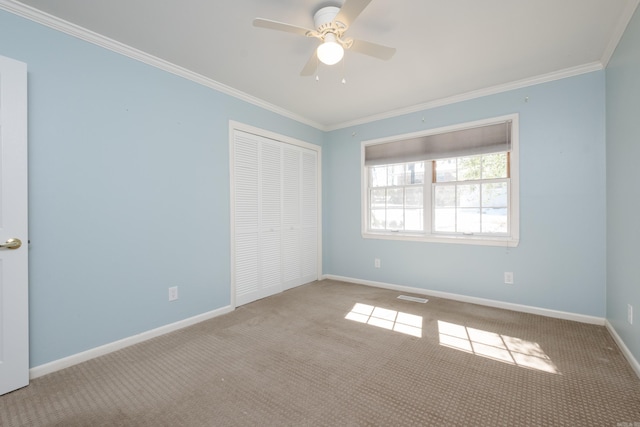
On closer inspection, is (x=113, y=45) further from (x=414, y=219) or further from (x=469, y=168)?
(x=469, y=168)

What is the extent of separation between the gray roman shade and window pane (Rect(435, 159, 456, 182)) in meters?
0.11

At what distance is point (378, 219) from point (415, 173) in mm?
877

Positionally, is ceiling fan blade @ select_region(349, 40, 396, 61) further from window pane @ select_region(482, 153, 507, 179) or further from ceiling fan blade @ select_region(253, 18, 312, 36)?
window pane @ select_region(482, 153, 507, 179)

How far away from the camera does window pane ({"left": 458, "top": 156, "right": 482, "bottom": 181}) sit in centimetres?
353

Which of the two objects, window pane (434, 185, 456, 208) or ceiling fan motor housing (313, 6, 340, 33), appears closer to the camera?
ceiling fan motor housing (313, 6, 340, 33)

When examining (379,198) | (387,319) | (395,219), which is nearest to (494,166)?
(395,219)

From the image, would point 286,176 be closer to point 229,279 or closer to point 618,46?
point 229,279

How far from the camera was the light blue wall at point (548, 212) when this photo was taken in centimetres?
283

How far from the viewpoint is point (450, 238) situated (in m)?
3.64

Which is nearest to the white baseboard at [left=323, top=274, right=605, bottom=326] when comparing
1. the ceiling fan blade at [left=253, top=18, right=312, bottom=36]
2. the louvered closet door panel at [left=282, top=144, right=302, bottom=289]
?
the louvered closet door panel at [left=282, top=144, right=302, bottom=289]

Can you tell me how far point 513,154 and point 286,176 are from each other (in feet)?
9.20

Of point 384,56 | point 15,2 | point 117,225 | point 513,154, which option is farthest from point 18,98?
point 513,154

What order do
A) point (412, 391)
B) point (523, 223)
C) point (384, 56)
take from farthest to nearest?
point (523, 223)
point (384, 56)
point (412, 391)

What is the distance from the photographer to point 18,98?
187cm
